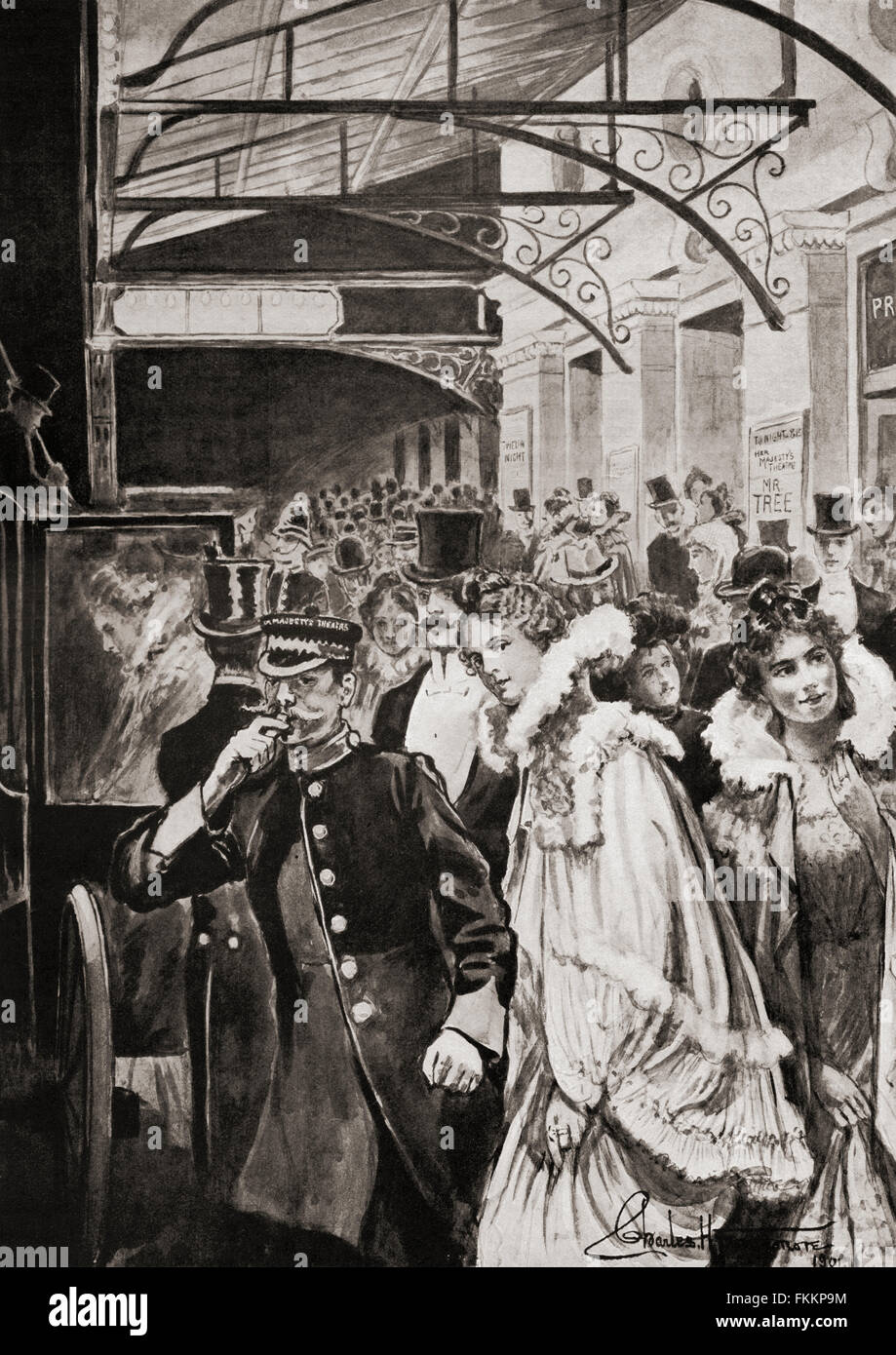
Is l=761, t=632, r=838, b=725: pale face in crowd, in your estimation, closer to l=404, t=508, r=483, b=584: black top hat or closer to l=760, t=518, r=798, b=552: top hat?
l=760, t=518, r=798, b=552: top hat

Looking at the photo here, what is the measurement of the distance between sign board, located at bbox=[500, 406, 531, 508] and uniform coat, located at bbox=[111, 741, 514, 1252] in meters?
1.13

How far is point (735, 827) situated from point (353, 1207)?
6.26 ft

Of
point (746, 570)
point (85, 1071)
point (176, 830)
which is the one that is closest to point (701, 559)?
point (746, 570)

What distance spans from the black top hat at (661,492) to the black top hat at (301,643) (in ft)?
3.90

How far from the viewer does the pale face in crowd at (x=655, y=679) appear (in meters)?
4.93

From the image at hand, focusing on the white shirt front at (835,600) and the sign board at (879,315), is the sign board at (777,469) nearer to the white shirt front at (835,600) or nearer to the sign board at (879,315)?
the white shirt front at (835,600)

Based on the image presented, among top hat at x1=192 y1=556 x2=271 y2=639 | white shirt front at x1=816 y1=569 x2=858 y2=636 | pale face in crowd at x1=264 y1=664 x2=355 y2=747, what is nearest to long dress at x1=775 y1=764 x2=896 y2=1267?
white shirt front at x1=816 y1=569 x2=858 y2=636

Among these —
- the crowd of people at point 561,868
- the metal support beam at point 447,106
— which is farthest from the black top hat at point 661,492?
the metal support beam at point 447,106

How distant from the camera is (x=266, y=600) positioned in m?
4.88

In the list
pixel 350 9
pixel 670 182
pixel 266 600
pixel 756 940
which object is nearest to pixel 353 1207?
pixel 756 940

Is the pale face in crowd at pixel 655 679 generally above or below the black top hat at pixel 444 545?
below

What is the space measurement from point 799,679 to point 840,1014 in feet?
3.97

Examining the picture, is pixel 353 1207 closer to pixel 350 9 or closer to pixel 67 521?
pixel 67 521

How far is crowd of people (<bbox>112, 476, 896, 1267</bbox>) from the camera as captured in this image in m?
4.83
